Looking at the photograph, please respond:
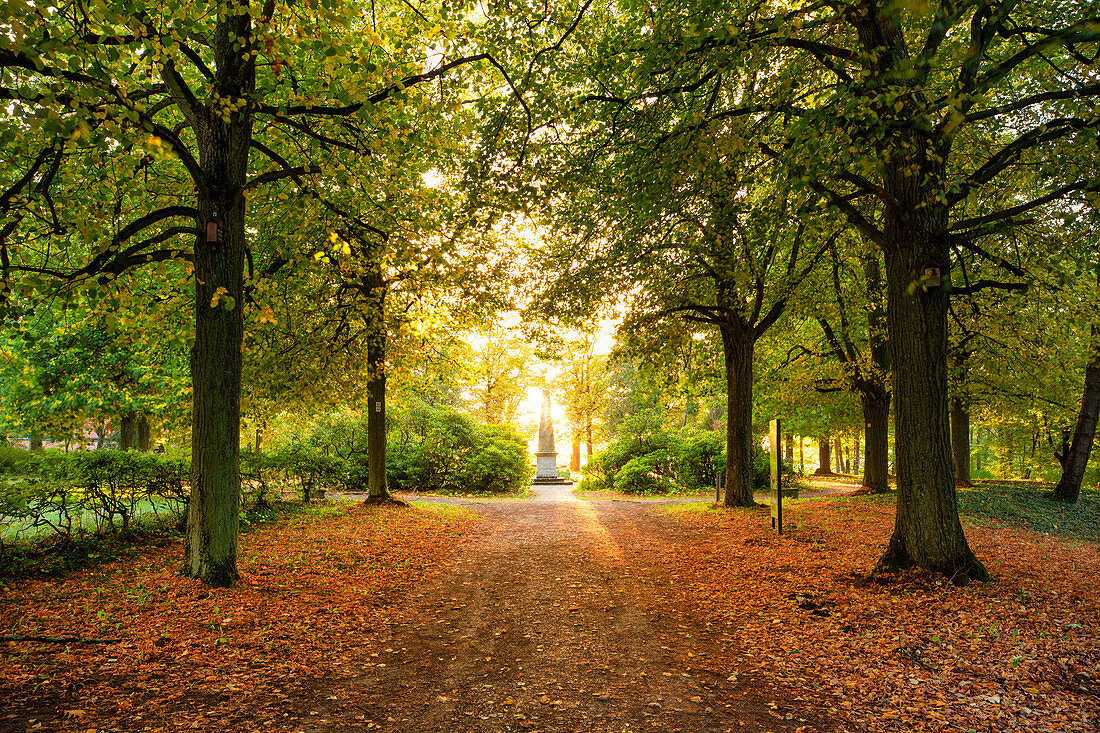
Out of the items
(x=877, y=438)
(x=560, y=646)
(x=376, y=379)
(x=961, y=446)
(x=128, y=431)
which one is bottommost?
(x=560, y=646)

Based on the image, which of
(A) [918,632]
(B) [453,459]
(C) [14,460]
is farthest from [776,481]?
(B) [453,459]

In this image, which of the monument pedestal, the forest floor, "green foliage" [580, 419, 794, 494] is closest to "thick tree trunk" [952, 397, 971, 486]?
"green foliage" [580, 419, 794, 494]

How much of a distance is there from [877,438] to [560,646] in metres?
15.9

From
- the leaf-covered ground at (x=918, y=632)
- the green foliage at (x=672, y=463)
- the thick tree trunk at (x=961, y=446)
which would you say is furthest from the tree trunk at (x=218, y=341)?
the thick tree trunk at (x=961, y=446)

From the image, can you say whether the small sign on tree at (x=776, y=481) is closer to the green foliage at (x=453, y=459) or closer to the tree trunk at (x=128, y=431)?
the green foliage at (x=453, y=459)

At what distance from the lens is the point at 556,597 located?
6598 millimetres

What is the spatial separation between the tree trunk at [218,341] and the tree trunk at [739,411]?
10983mm

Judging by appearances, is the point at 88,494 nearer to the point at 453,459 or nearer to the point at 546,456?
the point at 453,459

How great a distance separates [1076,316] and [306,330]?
15.8 metres

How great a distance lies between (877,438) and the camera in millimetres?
17250

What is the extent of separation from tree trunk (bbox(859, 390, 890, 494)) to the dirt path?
41.5 feet

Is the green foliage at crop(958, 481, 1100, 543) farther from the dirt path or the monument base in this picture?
the monument base

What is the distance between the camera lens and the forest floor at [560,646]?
369 cm

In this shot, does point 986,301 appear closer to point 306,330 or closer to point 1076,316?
point 1076,316
